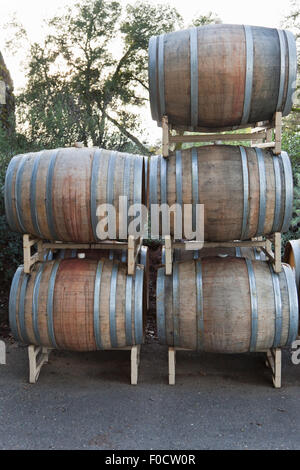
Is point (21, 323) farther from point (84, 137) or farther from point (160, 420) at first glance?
point (84, 137)

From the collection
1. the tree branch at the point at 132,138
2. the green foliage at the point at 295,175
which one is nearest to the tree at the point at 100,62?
the tree branch at the point at 132,138

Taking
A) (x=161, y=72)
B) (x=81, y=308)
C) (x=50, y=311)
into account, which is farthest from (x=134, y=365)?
(x=161, y=72)

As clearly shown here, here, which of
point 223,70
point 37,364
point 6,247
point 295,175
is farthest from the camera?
point 295,175

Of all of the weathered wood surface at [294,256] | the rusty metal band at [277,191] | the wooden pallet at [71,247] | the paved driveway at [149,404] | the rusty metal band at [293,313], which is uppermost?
the rusty metal band at [277,191]

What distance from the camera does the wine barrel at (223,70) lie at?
3174mm

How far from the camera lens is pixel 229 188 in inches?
131

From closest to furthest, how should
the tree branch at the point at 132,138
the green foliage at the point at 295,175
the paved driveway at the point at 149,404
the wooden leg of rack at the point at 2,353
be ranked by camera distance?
the paved driveway at the point at 149,404 < the wooden leg of rack at the point at 2,353 < the green foliage at the point at 295,175 < the tree branch at the point at 132,138

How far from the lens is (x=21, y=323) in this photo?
3508 mm

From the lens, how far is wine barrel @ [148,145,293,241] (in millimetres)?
3336

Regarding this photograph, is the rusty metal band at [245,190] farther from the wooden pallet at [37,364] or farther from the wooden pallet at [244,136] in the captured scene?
the wooden pallet at [37,364]

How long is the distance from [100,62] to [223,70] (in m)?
8.57

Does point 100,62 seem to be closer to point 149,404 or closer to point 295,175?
point 295,175

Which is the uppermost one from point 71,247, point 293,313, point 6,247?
point 71,247
